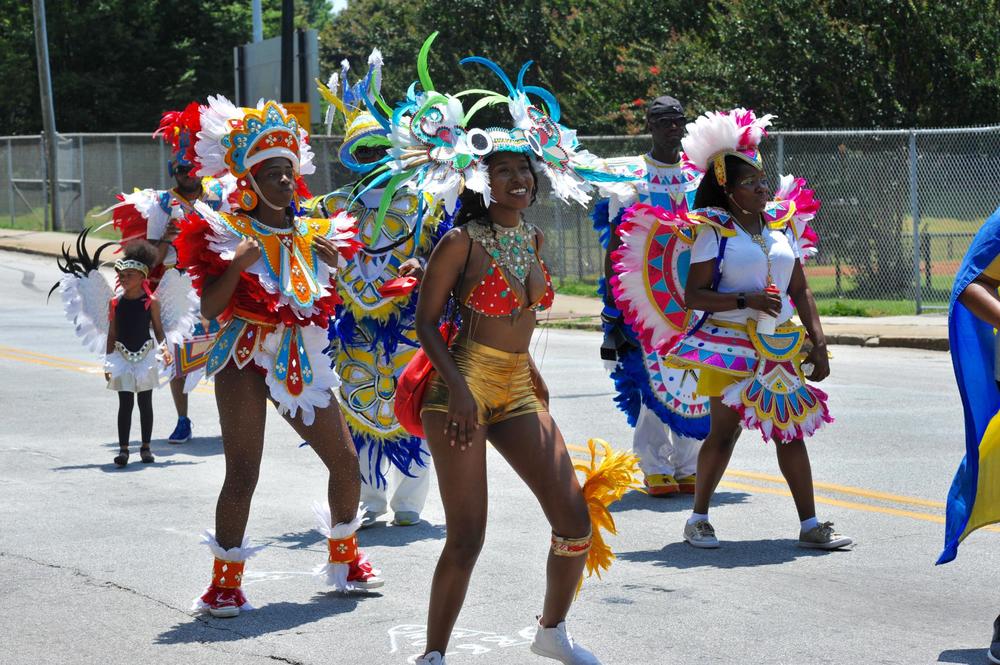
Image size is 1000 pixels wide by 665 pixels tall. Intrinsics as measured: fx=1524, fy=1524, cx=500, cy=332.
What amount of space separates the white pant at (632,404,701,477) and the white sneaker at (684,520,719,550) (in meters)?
1.41

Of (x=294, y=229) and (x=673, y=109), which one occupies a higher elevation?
(x=673, y=109)

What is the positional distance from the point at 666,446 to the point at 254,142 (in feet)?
11.3

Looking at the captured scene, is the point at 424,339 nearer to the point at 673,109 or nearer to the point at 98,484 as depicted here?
the point at 673,109

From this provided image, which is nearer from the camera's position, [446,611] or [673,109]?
[446,611]

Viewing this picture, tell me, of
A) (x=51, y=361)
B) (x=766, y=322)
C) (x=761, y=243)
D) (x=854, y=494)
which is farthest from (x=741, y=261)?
(x=51, y=361)

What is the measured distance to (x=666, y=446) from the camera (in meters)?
8.83

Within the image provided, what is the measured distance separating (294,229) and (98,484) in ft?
11.6

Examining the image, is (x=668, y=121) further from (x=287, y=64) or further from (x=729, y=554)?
(x=287, y=64)

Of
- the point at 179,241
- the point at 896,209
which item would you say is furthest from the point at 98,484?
the point at 896,209

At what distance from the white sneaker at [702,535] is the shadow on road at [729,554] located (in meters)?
0.03

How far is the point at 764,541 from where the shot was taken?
7.46 m

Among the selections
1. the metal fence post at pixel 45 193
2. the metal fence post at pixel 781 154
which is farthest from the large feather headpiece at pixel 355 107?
the metal fence post at pixel 45 193

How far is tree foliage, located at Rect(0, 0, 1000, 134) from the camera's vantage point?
20719 millimetres

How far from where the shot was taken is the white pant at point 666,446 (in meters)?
8.79
